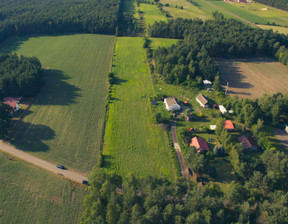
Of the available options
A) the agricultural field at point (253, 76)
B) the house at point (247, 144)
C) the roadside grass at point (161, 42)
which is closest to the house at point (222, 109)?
the agricultural field at point (253, 76)

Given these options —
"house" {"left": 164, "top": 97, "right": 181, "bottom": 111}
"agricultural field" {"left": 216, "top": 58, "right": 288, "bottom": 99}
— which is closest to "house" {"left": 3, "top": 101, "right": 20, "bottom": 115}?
"house" {"left": 164, "top": 97, "right": 181, "bottom": 111}

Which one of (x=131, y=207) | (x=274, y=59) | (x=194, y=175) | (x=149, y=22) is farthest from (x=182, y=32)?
(x=131, y=207)

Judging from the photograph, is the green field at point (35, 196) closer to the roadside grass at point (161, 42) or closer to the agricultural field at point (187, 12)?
the roadside grass at point (161, 42)

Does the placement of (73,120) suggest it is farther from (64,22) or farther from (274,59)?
(274,59)

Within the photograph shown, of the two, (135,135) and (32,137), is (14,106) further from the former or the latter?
(135,135)

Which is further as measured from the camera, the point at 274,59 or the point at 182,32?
the point at 182,32

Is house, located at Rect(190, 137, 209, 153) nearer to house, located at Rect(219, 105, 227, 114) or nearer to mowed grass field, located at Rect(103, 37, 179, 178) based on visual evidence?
mowed grass field, located at Rect(103, 37, 179, 178)

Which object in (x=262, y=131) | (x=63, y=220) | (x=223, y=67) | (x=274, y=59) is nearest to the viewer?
(x=63, y=220)

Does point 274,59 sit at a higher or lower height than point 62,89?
higher

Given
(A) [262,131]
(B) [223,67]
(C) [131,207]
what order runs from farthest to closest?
(B) [223,67] → (A) [262,131] → (C) [131,207]

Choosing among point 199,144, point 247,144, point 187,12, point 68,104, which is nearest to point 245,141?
point 247,144
